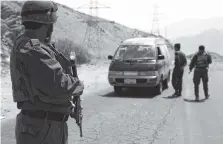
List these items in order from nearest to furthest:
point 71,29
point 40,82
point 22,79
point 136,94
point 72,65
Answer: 1. point 40,82
2. point 22,79
3. point 72,65
4. point 136,94
5. point 71,29

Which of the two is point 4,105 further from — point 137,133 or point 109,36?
point 109,36

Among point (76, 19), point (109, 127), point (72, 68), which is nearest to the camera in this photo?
point (72, 68)

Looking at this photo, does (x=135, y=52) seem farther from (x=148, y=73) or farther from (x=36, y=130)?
(x=36, y=130)

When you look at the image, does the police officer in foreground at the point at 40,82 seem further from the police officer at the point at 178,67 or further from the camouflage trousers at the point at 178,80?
the camouflage trousers at the point at 178,80

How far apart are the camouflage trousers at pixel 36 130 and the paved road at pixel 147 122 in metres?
4.18

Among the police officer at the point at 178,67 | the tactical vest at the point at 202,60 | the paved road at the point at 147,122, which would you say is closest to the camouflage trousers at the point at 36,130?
the paved road at the point at 147,122

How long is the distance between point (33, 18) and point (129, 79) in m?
10.7

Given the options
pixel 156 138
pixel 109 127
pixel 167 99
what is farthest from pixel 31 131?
pixel 167 99

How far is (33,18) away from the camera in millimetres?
2779

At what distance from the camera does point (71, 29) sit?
63.8m

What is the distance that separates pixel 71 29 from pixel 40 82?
61.9 metres

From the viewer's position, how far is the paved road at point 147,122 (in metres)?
7.23

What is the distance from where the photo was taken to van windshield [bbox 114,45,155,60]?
14008mm

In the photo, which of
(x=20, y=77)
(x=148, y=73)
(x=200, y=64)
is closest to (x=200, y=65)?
(x=200, y=64)
